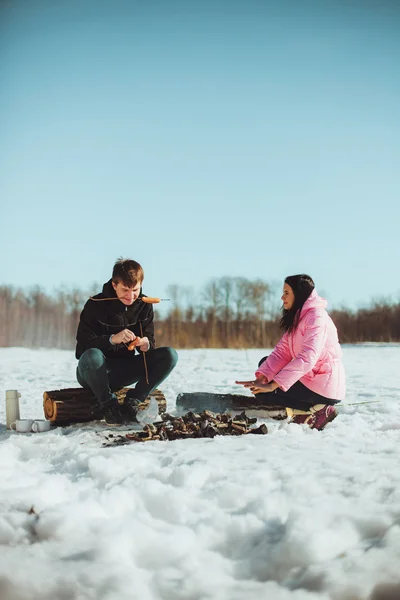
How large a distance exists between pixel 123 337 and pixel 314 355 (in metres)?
1.42

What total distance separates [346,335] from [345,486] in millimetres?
19383

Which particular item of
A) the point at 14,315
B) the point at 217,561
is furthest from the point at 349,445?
the point at 14,315

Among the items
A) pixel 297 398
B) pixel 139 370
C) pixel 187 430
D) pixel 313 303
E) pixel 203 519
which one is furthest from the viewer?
pixel 139 370

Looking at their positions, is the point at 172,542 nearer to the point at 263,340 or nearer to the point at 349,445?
the point at 349,445

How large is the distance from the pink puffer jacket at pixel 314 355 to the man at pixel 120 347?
97 cm

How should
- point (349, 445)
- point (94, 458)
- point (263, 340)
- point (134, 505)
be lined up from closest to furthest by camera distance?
1. point (134, 505)
2. point (94, 458)
3. point (349, 445)
4. point (263, 340)

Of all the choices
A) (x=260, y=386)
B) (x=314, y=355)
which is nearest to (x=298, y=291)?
(x=314, y=355)

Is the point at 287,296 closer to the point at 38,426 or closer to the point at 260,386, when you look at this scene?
the point at 260,386

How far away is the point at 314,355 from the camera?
426cm

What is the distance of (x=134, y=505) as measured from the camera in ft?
8.68

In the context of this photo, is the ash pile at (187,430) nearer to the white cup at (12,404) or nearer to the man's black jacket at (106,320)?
the man's black jacket at (106,320)

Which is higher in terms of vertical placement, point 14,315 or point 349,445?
A: point 14,315

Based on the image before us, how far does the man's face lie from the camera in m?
4.55

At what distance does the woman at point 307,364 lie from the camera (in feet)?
14.0
